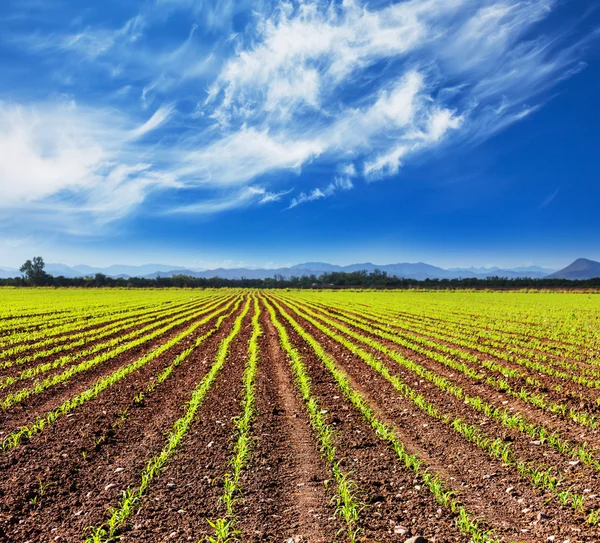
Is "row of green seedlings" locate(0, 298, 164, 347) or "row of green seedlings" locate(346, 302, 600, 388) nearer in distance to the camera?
"row of green seedlings" locate(346, 302, 600, 388)

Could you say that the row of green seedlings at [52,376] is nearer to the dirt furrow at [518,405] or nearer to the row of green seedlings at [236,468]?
the row of green seedlings at [236,468]

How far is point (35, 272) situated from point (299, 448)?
7743 inches

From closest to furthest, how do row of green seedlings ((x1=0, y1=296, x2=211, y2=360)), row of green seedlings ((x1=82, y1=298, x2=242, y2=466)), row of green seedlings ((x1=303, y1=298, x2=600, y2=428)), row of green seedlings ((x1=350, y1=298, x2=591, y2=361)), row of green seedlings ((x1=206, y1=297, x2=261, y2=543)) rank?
1. row of green seedlings ((x1=206, y1=297, x2=261, y2=543))
2. row of green seedlings ((x1=82, y1=298, x2=242, y2=466))
3. row of green seedlings ((x1=303, y1=298, x2=600, y2=428))
4. row of green seedlings ((x1=0, y1=296, x2=211, y2=360))
5. row of green seedlings ((x1=350, y1=298, x2=591, y2=361))

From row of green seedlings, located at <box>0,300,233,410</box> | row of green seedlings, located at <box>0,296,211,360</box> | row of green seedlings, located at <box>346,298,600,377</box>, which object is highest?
row of green seedlings, located at <box>0,296,211,360</box>

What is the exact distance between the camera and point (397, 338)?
1981 centimetres

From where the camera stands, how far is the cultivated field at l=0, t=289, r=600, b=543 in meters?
5.02

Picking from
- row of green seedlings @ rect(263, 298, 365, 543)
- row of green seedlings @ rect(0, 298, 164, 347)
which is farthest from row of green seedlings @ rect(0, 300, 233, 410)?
row of green seedlings @ rect(263, 298, 365, 543)

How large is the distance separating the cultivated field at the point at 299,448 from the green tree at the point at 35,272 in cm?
16341

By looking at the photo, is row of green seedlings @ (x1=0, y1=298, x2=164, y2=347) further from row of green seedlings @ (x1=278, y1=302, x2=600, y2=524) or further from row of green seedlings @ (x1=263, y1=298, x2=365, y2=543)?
row of green seedlings @ (x1=278, y1=302, x2=600, y2=524)

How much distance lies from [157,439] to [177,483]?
6.38 feet

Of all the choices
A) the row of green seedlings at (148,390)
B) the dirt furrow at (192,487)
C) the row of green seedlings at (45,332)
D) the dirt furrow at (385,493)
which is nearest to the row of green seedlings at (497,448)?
the dirt furrow at (385,493)

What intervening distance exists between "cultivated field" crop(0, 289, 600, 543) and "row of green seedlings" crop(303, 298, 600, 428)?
0.08 m

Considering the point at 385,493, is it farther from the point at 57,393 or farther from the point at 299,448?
the point at 57,393

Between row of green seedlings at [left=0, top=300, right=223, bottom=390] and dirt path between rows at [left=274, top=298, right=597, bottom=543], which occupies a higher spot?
row of green seedlings at [left=0, top=300, right=223, bottom=390]
